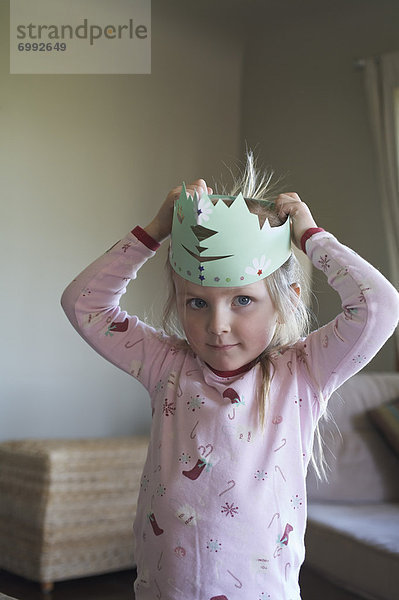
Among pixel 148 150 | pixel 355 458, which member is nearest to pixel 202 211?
pixel 355 458

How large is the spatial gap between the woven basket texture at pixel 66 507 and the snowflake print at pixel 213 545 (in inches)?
79.6

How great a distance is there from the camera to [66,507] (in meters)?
3.06

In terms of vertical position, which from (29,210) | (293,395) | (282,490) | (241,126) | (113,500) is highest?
(241,126)

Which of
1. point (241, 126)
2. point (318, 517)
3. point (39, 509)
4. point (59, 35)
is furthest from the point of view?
point (241, 126)

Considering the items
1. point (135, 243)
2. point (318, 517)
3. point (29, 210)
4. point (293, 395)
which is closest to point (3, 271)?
point (29, 210)

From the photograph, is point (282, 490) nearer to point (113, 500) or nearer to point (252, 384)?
point (252, 384)

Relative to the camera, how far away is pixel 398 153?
3.80 meters

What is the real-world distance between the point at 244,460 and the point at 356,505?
1.76 metres

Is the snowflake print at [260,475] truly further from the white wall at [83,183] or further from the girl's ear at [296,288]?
the white wall at [83,183]

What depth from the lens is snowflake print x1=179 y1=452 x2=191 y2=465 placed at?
116cm

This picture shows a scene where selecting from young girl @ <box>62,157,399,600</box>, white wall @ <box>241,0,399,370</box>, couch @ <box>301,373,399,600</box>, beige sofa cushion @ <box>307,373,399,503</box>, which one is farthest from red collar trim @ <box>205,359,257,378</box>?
white wall @ <box>241,0,399,370</box>

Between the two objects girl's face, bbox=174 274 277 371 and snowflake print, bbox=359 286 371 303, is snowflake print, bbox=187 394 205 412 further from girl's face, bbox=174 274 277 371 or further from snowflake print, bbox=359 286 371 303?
snowflake print, bbox=359 286 371 303

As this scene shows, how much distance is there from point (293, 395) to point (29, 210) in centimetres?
276

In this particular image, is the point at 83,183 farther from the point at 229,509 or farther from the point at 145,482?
the point at 229,509
